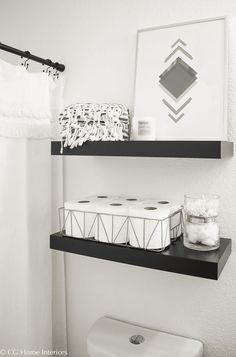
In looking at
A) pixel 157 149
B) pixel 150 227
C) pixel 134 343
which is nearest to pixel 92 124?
pixel 157 149

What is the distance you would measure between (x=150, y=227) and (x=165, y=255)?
95 millimetres

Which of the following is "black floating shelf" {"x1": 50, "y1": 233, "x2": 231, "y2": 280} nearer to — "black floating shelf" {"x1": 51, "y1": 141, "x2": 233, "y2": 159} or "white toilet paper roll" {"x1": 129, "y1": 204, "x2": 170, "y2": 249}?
"white toilet paper roll" {"x1": 129, "y1": 204, "x2": 170, "y2": 249}

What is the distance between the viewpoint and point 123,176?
1.31 metres

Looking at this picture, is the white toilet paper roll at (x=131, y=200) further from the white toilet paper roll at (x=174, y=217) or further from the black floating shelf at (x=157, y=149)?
the black floating shelf at (x=157, y=149)

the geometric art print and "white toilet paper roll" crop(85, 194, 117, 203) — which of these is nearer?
the geometric art print

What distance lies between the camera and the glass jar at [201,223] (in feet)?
3.21

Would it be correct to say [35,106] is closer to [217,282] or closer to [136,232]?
[136,232]

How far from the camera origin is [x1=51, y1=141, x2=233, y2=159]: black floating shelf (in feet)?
3.02

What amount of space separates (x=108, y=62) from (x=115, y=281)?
90 centimetres

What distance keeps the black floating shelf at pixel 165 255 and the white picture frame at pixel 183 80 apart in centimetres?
37

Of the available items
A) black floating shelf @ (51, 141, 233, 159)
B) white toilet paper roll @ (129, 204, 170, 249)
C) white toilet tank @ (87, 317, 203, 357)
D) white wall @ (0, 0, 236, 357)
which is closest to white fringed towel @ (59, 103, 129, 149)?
black floating shelf @ (51, 141, 233, 159)

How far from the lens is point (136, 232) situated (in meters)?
1.03

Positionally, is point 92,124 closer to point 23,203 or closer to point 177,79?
point 177,79

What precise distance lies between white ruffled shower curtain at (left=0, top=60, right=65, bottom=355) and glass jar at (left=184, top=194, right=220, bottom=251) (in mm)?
648
